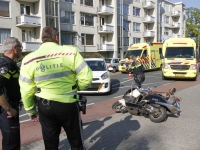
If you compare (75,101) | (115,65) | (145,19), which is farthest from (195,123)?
(145,19)

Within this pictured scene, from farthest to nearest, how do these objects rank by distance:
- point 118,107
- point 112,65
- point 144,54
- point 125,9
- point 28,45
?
point 125,9 → point 28,45 → point 112,65 → point 144,54 → point 118,107

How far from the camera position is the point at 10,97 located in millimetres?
3172

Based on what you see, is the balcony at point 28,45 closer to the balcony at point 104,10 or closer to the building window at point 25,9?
the building window at point 25,9

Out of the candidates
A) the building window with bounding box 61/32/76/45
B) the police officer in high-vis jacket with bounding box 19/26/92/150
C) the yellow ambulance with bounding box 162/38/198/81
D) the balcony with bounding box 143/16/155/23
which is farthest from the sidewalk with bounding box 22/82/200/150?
the balcony with bounding box 143/16/155/23

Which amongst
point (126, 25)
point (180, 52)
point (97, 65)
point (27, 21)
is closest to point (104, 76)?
point (97, 65)

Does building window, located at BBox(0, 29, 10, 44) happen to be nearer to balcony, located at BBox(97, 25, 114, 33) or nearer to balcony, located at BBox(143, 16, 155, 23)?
balcony, located at BBox(97, 25, 114, 33)

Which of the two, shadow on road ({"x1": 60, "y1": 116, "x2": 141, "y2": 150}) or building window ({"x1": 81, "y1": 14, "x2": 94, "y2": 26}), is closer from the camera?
shadow on road ({"x1": 60, "y1": 116, "x2": 141, "y2": 150})

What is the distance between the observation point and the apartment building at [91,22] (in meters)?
23.8

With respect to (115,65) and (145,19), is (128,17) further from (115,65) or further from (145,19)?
(115,65)

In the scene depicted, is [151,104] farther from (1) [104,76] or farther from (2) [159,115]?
(1) [104,76]

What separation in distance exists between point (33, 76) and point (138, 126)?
11.6 ft

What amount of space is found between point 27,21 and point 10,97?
22.1 m

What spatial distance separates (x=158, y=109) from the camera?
5.88m

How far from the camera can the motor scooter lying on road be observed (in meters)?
5.81
